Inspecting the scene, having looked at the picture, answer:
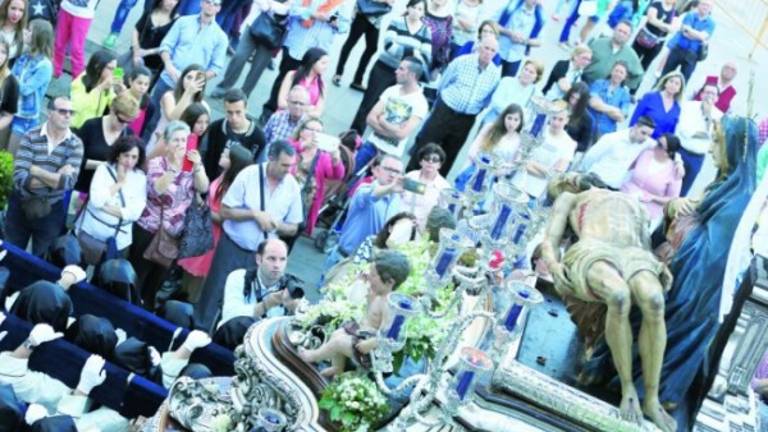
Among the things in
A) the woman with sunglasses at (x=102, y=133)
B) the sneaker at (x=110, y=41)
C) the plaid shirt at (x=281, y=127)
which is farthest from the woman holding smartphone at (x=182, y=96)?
the sneaker at (x=110, y=41)

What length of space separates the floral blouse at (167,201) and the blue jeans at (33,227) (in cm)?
62

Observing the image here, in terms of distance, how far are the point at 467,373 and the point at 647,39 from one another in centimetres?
1286

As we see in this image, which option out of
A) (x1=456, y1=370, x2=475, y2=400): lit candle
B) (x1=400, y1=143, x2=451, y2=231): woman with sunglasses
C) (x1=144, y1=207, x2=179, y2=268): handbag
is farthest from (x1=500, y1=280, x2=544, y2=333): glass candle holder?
(x1=144, y1=207, x2=179, y2=268): handbag

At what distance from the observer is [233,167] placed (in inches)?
498

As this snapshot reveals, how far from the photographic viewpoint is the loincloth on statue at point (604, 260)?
857cm

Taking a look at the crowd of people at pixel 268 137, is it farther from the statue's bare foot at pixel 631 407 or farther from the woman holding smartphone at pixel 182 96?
the statue's bare foot at pixel 631 407

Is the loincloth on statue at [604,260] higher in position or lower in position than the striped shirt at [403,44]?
higher

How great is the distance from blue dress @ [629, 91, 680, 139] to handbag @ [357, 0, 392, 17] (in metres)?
2.92

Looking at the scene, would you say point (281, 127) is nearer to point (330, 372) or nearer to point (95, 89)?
point (95, 89)

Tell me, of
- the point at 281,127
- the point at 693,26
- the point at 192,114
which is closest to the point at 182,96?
the point at 192,114

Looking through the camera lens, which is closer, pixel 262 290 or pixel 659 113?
pixel 262 290

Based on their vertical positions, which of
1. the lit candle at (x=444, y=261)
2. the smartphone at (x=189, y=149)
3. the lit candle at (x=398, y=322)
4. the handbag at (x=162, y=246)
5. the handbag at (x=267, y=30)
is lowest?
the handbag at (x=162, y=246)

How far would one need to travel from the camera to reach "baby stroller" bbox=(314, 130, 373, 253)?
45.8 ft

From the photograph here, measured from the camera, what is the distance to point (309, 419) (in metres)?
8.61
